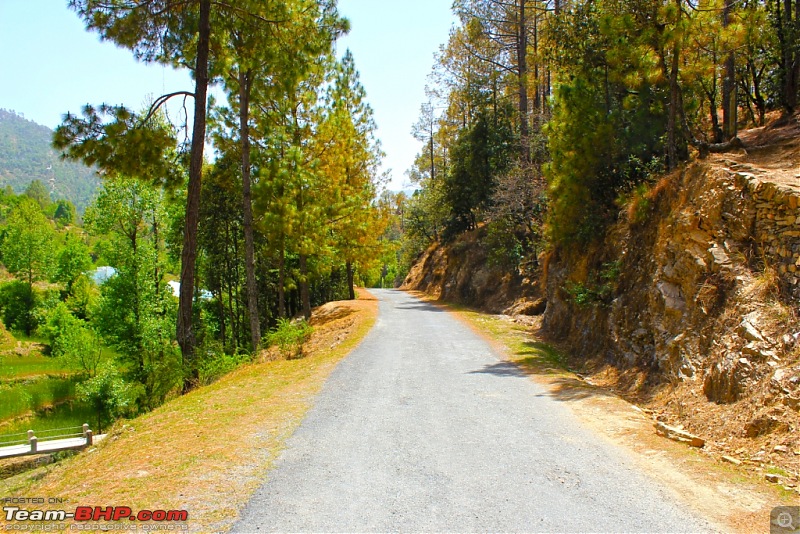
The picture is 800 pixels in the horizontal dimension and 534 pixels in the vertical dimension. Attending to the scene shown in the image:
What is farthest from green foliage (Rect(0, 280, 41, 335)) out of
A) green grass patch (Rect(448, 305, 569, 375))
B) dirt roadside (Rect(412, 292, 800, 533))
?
dirt roadside (Rect(412, 292, 800, 533))

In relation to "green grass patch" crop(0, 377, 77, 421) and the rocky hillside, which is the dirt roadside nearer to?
the rocky hillside

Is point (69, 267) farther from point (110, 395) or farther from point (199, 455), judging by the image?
point (199, 455)

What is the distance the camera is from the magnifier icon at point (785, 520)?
4.01m

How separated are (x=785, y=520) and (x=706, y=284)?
458cm

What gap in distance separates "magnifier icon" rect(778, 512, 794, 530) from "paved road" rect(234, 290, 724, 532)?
1.96 feet

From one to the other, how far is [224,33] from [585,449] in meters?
13.0

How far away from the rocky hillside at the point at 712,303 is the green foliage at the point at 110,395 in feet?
68.3

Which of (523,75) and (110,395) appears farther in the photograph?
(110,395)

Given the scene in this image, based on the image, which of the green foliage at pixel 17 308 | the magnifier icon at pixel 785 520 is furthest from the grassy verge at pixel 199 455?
the green foliage at pixel 17 308

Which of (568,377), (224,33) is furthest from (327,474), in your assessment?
(224,33)

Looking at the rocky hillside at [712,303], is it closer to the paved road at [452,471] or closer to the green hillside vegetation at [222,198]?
the paved road at [452,471]

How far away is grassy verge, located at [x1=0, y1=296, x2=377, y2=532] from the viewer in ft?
15.2

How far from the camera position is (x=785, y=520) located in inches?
161

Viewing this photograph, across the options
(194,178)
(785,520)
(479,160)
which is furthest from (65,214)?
(785,520)
